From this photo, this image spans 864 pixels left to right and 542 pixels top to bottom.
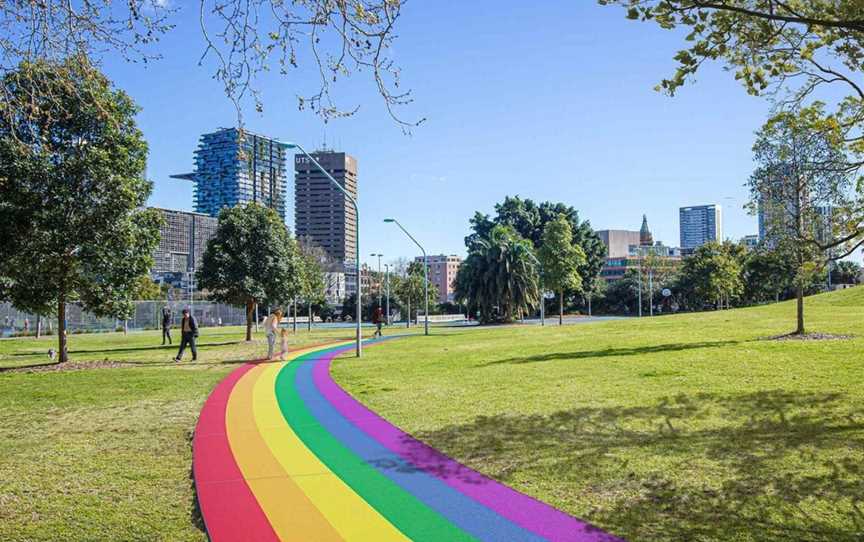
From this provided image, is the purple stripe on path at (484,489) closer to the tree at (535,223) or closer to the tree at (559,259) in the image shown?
the tree at (559,259)

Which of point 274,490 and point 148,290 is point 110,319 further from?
point 274,490

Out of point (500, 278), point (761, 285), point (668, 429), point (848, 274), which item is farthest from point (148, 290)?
point (848, 274)

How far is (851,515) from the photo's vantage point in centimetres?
527

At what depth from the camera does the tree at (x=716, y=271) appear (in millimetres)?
62219

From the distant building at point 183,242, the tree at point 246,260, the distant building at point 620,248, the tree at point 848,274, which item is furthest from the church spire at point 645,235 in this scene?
the tree at point 246,260

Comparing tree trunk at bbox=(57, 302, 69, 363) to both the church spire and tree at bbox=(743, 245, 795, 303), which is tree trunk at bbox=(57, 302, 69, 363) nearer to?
tree at bbox=(743, 245, 795, 303)

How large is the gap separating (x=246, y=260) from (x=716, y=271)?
168 ft

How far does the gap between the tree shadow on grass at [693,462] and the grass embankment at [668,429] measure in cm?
2

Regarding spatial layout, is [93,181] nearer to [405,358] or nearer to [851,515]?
[405,358]

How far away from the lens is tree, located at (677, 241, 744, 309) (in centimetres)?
6222

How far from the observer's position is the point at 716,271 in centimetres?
6262

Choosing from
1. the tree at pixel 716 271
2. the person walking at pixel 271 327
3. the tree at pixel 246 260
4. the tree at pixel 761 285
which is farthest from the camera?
the tree at pixel 761 285

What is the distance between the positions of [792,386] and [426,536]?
8.73 meters

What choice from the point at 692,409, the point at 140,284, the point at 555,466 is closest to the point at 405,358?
the point at 140,284
